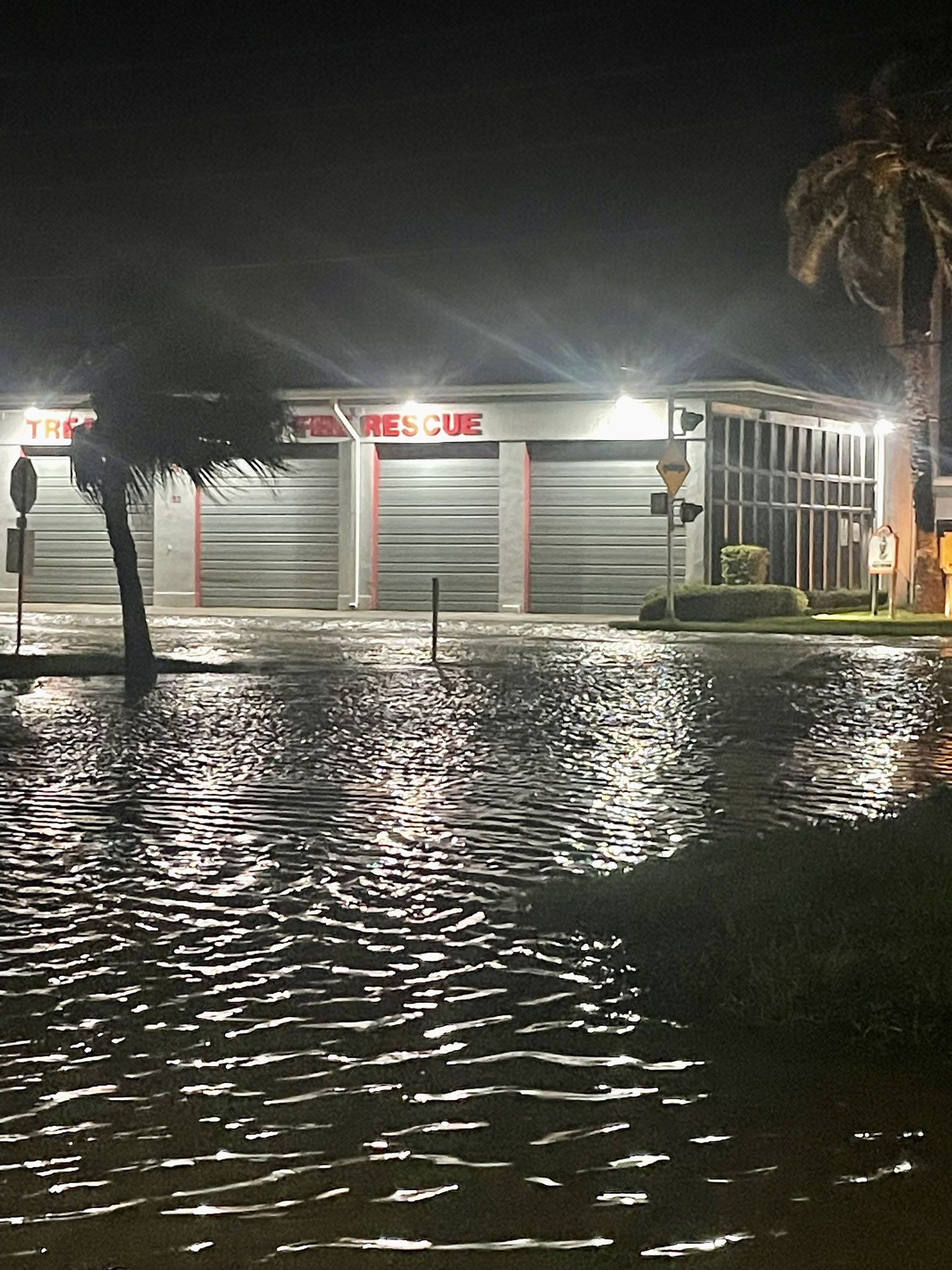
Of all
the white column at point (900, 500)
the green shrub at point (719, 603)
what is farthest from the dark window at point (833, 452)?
the green shrub at point (719, 603)

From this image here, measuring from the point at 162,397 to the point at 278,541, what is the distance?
22.3 meters

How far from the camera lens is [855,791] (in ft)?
41.2

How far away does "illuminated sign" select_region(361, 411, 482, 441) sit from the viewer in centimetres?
4197

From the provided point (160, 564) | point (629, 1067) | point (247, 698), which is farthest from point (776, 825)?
point (160, 564)

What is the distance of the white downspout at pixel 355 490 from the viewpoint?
4253cm

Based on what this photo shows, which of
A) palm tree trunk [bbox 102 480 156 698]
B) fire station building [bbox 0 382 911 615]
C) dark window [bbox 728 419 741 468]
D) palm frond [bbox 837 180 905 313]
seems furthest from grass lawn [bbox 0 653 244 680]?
dark window [bbox 728 419 741 468]

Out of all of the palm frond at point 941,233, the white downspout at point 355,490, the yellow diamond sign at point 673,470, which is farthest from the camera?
the white downspout at point 355,490

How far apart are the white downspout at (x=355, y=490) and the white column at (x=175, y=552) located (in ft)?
13.1

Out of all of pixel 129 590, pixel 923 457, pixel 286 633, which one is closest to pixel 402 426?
pixel 286 633

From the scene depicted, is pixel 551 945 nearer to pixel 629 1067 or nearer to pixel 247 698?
pixel 629 1067

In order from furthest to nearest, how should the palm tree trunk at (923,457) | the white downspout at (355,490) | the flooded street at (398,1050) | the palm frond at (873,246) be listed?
the white downspout at (355,490)
the palm tree trunk at (923,457)
the palm frond at (873,246)
the flooded street at (398,1050)

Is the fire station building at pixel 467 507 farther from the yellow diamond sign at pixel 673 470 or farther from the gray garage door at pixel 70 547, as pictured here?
the yellow diamond sign at pixel 673 470

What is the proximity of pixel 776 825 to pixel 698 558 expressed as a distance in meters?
30.1

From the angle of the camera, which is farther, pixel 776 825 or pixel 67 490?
pixel 67 490
